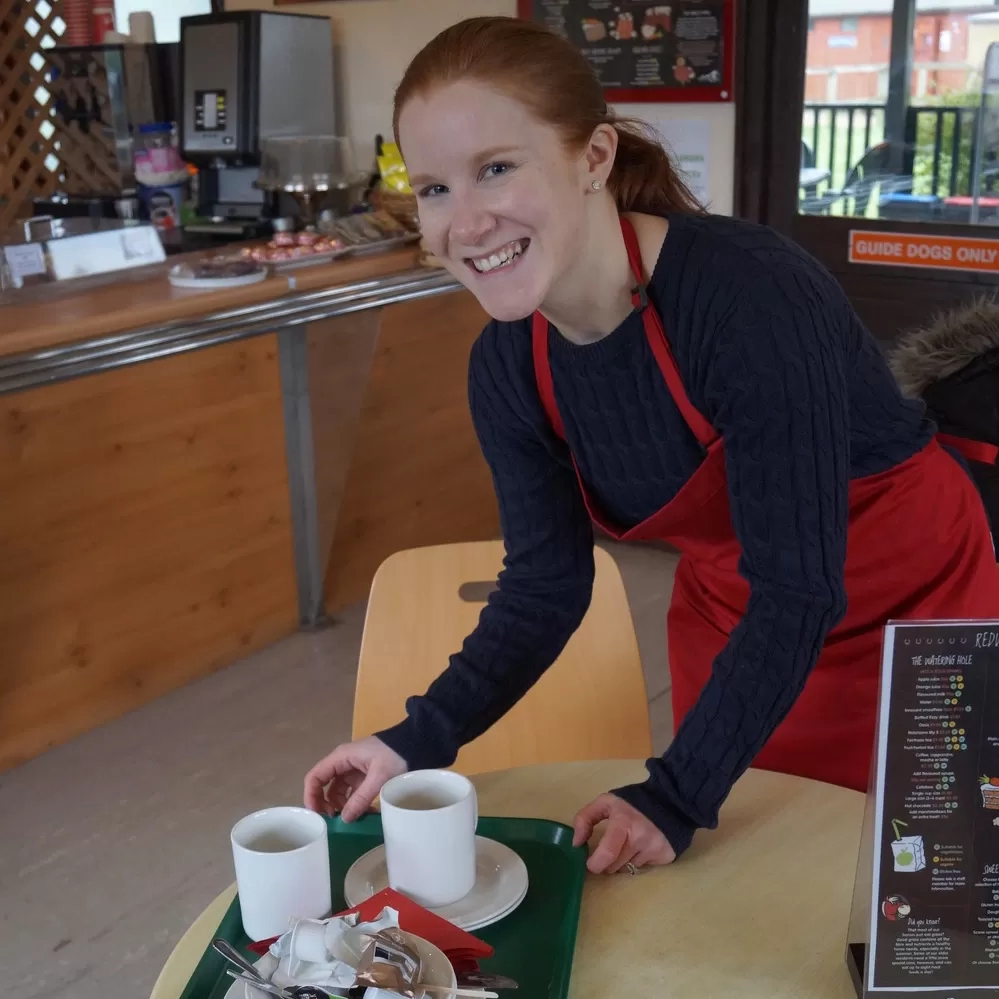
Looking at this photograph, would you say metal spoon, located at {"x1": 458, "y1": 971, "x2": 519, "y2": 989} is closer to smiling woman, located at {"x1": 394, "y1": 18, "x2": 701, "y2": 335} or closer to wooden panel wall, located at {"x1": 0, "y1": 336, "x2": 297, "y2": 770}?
smiling woman, located at {"x1": 394, "y1": 18, "x2": 701, "y2": 335}

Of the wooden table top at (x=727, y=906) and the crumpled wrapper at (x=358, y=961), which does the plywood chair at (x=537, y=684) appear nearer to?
the wooden table top at (x=727, y=906)

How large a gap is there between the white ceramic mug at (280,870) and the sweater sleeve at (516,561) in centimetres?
25

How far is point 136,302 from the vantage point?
256 cm

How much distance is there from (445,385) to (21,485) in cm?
127

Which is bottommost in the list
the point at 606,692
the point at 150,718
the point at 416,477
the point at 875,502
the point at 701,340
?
the point at 150,718

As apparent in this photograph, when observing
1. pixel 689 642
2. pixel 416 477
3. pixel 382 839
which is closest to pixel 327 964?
pixel 382 839

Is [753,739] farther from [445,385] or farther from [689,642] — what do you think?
[445,385]

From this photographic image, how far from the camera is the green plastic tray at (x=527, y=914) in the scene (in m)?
0.83

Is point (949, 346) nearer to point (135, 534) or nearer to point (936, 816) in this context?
point (936, 816)

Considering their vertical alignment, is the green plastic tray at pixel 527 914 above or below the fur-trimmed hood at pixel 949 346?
below

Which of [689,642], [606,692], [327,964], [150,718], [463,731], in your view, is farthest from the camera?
[150,718]

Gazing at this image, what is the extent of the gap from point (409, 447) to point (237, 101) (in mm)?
1066

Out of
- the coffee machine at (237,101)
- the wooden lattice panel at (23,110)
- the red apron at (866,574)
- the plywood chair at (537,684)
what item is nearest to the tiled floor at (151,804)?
the plywood chair at (537,684)

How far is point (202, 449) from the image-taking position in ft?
8.97
